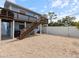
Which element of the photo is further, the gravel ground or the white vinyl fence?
the white vinyl fence

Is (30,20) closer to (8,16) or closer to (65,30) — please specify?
(8,16)

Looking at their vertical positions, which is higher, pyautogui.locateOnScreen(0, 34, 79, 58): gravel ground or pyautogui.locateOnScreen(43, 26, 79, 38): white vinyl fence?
pyautogui.locateOnScreen(43, 26, 79, 38): white vinyl fence

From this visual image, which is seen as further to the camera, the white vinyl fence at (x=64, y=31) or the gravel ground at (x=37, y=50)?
the white vinyl fence at (x=64, y=31)

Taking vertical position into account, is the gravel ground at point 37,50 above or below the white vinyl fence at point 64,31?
below

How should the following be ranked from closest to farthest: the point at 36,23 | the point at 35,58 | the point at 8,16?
the point at 35,58 → the point at 8,16 → the point at 36,23

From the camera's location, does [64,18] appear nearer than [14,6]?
No

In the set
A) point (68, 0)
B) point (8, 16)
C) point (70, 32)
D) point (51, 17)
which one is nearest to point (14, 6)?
point (8, 16)

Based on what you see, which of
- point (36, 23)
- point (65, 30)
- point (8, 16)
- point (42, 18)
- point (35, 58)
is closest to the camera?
point (35, 58)

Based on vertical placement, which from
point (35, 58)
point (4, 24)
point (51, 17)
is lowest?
point (35, 58)

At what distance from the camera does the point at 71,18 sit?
43.9 meters

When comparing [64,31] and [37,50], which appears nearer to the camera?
[37,50]

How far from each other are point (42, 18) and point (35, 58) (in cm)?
1290

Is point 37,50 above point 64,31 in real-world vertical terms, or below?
below

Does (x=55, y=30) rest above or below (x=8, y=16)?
below
